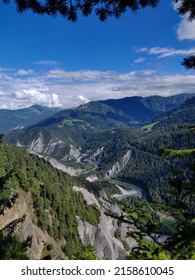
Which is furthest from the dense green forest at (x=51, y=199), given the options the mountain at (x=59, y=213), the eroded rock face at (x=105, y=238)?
the eroded rock face at (x=105, y=238)

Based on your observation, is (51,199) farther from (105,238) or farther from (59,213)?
(105,238)

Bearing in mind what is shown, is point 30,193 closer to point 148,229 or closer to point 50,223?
point 50,223

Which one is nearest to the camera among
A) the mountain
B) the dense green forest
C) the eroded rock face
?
the mountain

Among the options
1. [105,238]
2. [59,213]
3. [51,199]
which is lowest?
[105,238]

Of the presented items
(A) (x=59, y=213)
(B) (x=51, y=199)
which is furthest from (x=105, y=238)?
(B) (x=51, y=199)

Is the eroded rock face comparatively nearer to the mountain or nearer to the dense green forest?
the mountain

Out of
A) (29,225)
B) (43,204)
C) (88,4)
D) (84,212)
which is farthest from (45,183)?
(88,4)

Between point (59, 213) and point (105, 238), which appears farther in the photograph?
point (105, 238)

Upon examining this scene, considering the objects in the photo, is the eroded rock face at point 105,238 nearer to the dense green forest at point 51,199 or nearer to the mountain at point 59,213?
the mountain at point 59,213

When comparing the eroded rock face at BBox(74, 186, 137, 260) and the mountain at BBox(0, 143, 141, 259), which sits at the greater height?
the mountain at BBox(0, 143, 141, 259)

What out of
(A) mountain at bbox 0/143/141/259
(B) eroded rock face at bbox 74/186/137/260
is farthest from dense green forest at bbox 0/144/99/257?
(B) eroded rock face at bbox 74/186/137/260
